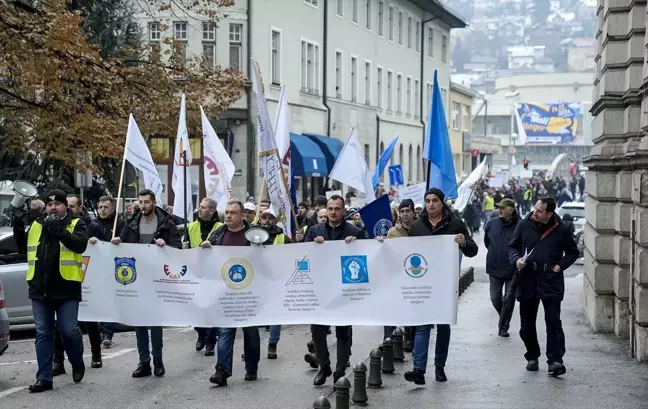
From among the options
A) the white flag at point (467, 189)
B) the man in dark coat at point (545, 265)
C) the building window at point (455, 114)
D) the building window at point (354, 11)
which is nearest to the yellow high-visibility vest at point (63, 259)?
the man in dark coat at point (545, 265)

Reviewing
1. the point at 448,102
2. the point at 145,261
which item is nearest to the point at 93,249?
the point at 145,261

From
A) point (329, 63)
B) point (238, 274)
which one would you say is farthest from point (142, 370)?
point (329, 63)

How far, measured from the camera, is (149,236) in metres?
12.9

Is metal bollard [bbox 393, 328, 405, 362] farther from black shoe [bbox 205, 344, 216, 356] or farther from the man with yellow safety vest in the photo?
the man with yellow safety vest

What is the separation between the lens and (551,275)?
12.4 meters

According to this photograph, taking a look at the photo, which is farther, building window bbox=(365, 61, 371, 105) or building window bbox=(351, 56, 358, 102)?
building window bbox=(365, 61, 371, 105)

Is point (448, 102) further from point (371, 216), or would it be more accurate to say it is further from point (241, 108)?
point (371, 216)

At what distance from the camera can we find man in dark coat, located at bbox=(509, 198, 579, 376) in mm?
12398

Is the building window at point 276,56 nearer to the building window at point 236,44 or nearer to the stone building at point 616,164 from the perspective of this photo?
the building window at point 236,44

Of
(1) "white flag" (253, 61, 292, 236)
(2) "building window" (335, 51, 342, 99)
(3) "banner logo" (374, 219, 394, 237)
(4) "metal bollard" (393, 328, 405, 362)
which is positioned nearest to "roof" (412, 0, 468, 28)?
(2) "building window" (335, 51, 342, 99)

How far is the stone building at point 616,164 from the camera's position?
15367mm

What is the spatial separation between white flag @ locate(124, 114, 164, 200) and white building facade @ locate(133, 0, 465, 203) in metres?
11.9

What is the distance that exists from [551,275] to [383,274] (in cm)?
176

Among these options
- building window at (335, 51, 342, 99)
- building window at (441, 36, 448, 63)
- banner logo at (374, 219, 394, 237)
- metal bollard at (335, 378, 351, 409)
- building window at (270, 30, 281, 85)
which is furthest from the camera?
building window at (441, 36, 448, 63)
